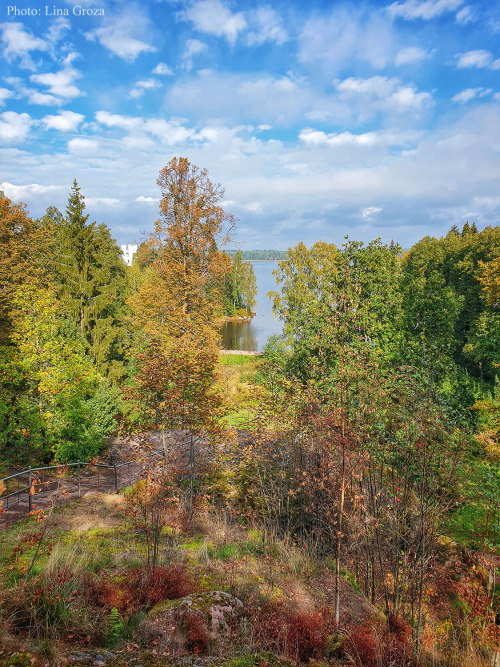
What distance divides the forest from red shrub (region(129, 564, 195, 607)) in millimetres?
32

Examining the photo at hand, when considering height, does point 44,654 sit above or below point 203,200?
below

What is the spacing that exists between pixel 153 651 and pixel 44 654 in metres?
0.94

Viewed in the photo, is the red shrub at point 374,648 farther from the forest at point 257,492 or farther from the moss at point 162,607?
the moss at point 162,607

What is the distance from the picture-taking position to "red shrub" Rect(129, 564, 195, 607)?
441 centimetres

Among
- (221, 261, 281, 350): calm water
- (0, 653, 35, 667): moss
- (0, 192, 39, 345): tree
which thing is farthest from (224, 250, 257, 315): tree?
(0, 653, 35, 667): moss

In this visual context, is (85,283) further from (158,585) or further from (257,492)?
(158,585)

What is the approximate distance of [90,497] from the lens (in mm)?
10844

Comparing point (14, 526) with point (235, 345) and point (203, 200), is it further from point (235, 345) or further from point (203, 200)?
point (235, 345)

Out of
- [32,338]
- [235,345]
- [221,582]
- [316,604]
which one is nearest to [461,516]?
[316,604]

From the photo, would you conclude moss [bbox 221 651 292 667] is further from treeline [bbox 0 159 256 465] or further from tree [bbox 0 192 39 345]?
tree [bbox 0 192 39 345]

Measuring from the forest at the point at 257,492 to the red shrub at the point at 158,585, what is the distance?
0.11ft

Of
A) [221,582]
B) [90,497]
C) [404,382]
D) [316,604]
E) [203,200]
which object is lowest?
[90,497]

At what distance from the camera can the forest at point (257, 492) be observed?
4.06 meters

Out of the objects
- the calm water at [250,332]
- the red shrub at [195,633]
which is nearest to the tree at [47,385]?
the red shrub at [195,633]
